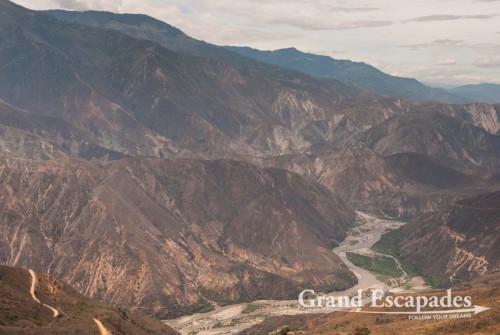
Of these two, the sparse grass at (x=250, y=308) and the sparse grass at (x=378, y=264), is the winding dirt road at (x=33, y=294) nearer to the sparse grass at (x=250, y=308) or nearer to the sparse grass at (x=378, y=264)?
the sparse grass at (x=250, y=308)

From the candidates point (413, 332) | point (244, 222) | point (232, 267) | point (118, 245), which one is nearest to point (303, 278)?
point (232, 267)

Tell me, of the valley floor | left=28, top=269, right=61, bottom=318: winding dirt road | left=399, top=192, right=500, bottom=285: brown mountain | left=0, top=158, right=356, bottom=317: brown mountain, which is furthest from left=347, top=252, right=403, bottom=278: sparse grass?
left=28, top=269, right=61, bottom=318: winding dirt road

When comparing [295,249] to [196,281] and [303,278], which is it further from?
[196,281]

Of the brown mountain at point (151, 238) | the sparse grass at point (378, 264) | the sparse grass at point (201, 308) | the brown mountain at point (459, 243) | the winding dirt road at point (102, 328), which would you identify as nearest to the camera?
the winding dirt road at point (102, 328)

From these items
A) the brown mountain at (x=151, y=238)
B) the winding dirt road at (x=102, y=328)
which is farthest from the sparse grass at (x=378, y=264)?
the winding dirt road at (x=102, y=328)

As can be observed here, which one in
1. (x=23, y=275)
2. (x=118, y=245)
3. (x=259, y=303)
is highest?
(x=23, y=275)

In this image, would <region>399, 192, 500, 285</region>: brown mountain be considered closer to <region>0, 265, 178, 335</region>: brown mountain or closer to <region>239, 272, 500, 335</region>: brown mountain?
<region>239, 272, 500, 335</region>: brown mountain
